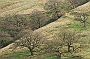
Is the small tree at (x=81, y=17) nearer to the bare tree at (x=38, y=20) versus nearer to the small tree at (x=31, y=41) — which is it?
the bare tree at (x=38, y=20)

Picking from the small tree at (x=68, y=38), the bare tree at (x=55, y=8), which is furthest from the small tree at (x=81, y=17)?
the small tree at (x=68, y=38)

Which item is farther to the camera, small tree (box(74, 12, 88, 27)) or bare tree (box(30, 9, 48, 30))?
bare tree (box(30, 9, 48, 30))

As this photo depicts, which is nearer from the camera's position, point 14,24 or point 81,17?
point 81,17

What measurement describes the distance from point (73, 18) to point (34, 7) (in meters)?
27.9

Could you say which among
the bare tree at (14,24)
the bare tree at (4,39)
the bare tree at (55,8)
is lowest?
the bare tree at (4,39)

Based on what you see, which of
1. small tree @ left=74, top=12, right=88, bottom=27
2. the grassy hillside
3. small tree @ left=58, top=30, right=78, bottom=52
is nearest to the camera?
small tree @ left=58, top=30, right=78, bottom=52

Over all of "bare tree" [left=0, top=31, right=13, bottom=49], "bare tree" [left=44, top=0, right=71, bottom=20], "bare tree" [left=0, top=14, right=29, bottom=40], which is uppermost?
"bare tree" [left=44, top=0, right=71, bottom=20]

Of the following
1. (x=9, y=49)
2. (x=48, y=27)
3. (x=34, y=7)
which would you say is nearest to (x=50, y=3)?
(x=34, y=7)

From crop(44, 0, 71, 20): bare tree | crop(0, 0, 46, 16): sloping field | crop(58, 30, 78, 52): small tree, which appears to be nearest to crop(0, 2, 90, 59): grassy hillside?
crop(58, 30, 78, 52): small tree

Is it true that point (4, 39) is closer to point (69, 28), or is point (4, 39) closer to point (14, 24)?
point (14, 24)

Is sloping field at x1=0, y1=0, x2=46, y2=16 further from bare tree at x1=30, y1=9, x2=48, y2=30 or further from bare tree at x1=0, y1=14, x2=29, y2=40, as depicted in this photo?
bare tree at x1=30, y1=9, x2=48, y2=30

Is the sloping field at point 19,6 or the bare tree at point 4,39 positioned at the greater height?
the sloping field at point 19,6

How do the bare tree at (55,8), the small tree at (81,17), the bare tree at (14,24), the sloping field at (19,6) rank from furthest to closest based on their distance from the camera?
the sloping field at (19,6), the bare tree at (55,8), the bare tree at (14,24), the small tree at (81,17)

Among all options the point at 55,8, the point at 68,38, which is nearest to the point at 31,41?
the point at 68,38
